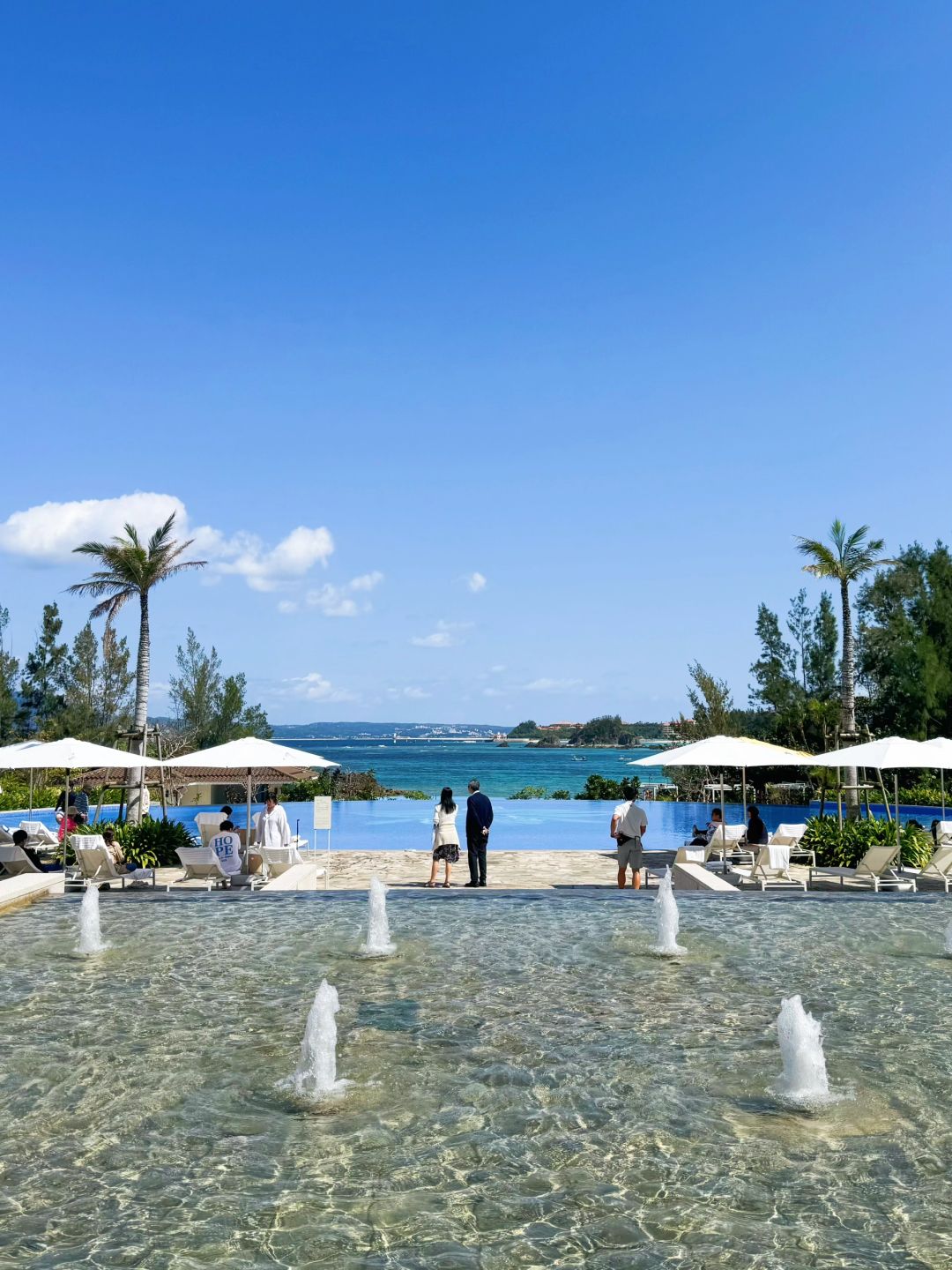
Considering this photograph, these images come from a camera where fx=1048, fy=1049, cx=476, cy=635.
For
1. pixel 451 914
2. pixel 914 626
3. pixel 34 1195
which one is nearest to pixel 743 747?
pixel 451 914

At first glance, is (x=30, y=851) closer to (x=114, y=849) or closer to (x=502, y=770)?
(x=114, y=849)

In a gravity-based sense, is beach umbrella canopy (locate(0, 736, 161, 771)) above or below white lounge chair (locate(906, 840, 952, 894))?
above

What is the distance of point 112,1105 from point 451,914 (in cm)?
682

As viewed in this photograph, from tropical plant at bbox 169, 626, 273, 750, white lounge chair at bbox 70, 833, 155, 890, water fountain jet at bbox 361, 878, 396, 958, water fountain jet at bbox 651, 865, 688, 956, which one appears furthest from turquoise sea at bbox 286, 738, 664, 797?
water fountain jet at bbox 361, 878, 396, 958

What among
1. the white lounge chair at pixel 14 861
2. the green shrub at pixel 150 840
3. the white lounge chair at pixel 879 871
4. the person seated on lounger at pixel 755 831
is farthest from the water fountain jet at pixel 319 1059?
the green shrub at pixel 150 840

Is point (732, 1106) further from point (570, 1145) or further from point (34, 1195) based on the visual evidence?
point (34, 1195)

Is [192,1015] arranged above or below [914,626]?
below

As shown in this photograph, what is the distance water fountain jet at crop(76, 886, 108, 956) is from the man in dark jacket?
647 centimetres

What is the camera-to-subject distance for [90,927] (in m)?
11.4

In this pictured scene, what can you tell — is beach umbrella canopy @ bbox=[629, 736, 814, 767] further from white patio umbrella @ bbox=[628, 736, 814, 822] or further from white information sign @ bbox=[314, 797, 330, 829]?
white information sign @ bbox=[314, 797, 330, 829]

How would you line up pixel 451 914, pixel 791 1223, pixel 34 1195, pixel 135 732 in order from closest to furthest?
1. pixel 791 1223
2. pixel 34 1195
3. pixel 451 914
4. pixel 135 732

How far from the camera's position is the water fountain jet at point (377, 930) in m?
11.2

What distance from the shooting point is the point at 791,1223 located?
16.4 feet

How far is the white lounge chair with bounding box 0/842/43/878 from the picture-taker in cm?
1669
